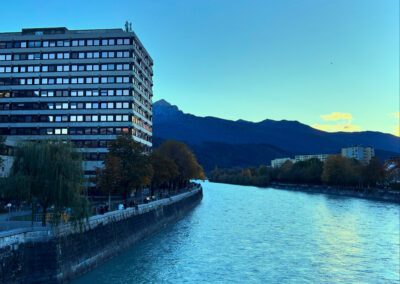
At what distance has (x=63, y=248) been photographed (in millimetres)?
30609

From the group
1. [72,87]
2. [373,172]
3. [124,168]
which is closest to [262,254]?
[124,168]

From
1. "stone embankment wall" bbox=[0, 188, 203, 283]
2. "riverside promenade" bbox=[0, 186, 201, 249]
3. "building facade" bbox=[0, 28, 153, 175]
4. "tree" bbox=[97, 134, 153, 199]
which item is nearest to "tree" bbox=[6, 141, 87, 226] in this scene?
"riverside promenade" bbox=[0, 186, 201, 249]

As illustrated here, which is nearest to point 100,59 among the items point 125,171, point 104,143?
point 104,143

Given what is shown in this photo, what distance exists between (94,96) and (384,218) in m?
65.8

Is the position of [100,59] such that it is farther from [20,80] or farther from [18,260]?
[18,260]

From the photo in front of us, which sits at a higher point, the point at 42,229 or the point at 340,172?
the point at 340,172

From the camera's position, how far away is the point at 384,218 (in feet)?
258

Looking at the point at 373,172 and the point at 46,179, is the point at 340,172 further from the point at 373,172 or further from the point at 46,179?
the point at 46,179

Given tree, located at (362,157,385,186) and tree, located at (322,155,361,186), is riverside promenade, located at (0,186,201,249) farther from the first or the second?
tree, located at (322,155,361,186)

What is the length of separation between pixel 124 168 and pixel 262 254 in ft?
74.5

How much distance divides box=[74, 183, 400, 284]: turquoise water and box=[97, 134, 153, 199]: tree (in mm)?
8034

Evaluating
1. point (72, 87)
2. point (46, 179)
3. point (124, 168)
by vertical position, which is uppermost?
point (72, 87)

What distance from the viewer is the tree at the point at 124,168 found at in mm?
55000

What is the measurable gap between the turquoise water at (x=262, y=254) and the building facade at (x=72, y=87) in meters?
36.7
